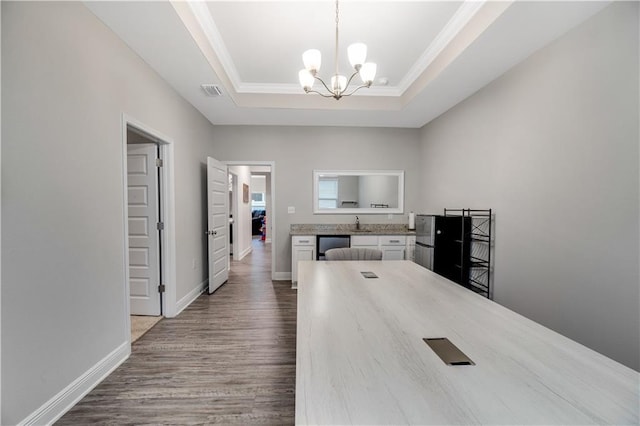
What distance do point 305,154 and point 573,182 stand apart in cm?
343

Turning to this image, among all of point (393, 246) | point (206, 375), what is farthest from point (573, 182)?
point (206, 375)

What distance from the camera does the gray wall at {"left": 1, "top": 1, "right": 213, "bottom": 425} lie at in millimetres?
1378

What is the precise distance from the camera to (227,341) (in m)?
2.53

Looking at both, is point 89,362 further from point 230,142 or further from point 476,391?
point 230,142

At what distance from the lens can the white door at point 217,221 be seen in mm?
3793

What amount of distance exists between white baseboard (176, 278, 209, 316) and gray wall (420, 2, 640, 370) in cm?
363

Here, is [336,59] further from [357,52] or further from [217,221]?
[217,221]

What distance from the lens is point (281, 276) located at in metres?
4.60

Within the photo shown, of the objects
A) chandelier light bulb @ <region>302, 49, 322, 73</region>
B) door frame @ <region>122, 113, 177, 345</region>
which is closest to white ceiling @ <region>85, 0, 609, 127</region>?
chandelier light bulb @ <region>302, 49, 322, 73</region>

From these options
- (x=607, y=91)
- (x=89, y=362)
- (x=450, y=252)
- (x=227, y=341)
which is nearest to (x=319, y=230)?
(x=450, y=252)

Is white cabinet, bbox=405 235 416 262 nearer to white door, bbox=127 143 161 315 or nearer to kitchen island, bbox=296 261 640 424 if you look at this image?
kitchen island, bbox=296 261 640 424

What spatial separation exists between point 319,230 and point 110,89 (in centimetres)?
323

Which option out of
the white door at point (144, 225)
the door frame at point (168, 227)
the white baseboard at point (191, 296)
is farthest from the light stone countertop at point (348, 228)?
the white door at point (144, 225)

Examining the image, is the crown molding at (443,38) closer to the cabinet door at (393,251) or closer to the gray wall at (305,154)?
the gray wall at (305,154)
